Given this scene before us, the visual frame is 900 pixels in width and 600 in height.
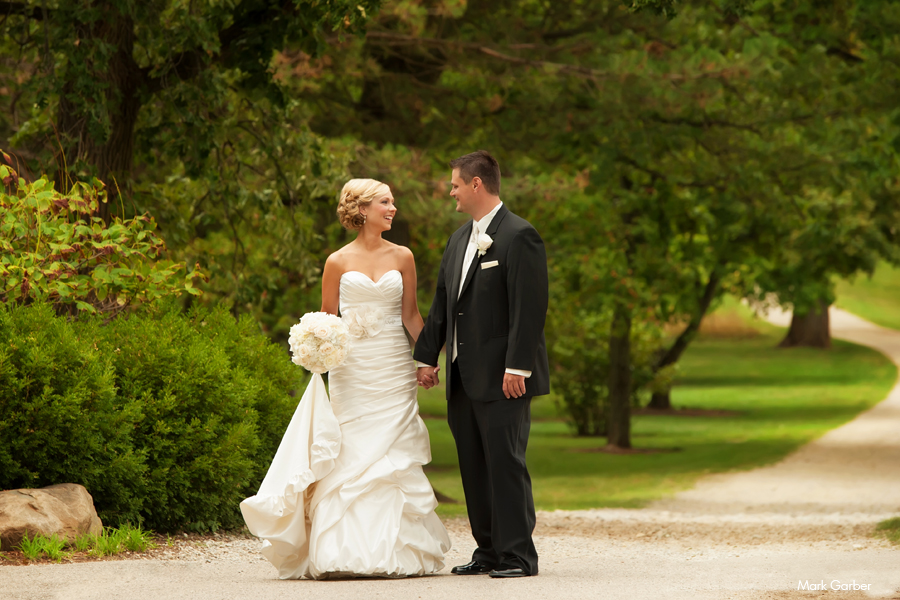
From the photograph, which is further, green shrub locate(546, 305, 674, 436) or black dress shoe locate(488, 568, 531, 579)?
green shrub locate(546, 305, 674, 436)

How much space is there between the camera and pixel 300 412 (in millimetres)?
5703

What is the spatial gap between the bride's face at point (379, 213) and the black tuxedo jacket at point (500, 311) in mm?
542

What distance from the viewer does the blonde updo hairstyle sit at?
5.86 m

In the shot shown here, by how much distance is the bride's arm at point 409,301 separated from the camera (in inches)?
233

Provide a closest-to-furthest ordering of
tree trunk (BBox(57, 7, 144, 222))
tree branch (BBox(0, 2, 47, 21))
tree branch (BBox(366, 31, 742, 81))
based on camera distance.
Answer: tree trunk (BBox(57, 7, 144, 222))
tree branch (BBox(0, 2, 47, 21))
tree branch (BBox(366, 31, 742, 81))

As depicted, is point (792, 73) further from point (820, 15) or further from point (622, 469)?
point (622, 469)

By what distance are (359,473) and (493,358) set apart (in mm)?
1003

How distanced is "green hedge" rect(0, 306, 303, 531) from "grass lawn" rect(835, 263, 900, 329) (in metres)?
47.7

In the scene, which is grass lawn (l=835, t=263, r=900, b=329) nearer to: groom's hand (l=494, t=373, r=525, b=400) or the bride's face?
the bride's face

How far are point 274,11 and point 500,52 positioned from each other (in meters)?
4.97

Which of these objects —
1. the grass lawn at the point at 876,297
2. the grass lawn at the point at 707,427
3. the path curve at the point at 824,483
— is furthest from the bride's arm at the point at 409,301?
the grass lawn at the point at 876,297

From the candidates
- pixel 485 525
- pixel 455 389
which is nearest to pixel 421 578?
pixel 485 525

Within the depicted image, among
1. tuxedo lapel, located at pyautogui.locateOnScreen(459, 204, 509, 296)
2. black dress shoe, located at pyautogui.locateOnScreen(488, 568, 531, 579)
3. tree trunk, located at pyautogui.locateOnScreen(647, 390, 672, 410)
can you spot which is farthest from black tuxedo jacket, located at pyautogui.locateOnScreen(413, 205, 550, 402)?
tree trunk, located at pyautogui.locateOnScreen(647, 390, 672, 410)

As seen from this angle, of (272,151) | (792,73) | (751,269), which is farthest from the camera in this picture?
(751,269)
